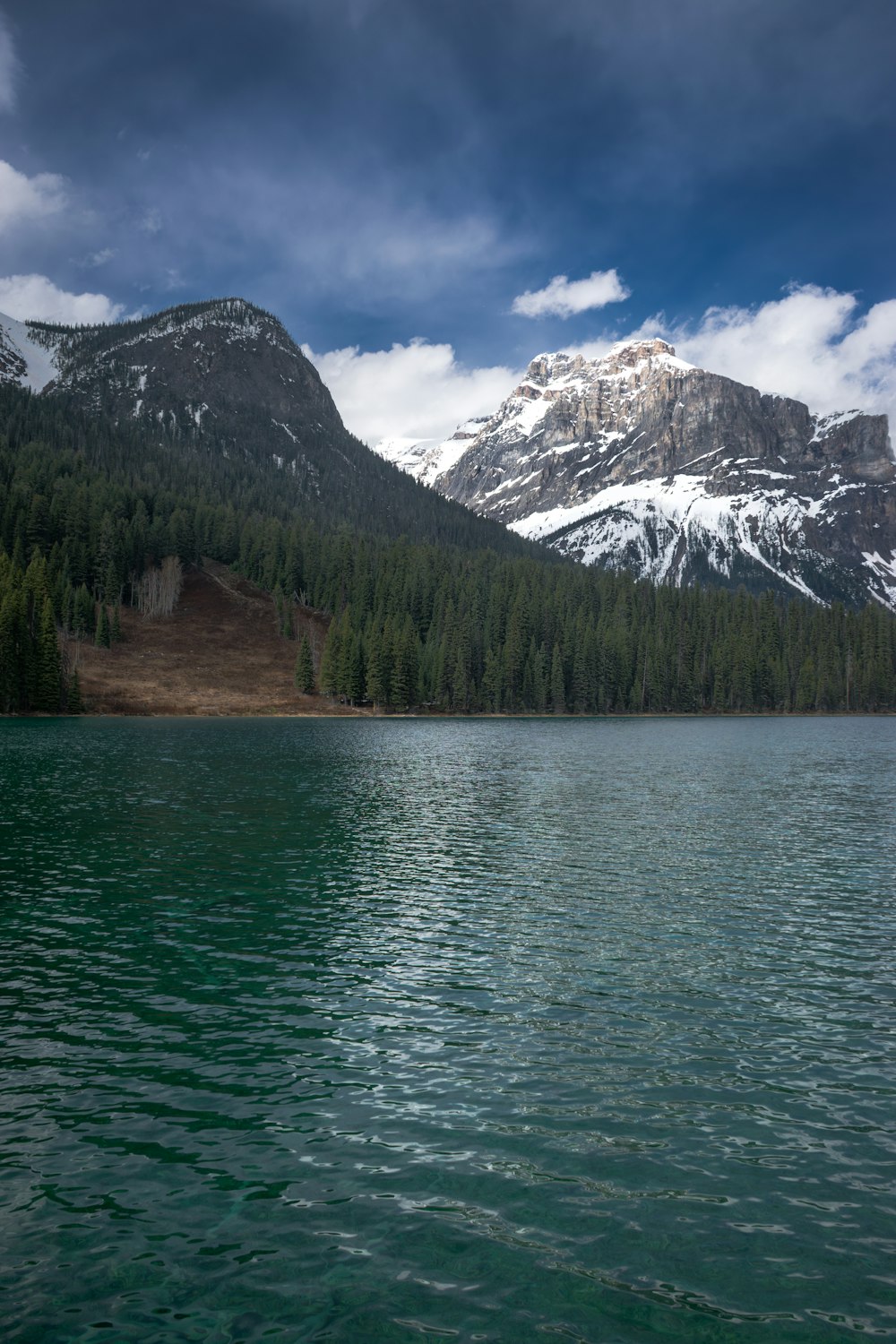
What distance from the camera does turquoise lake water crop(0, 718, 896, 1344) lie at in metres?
10.8

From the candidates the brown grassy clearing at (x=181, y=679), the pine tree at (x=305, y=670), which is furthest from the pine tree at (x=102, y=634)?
the pine tree at (x=305, y=670)

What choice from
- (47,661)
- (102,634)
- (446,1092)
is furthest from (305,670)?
(446,1092)

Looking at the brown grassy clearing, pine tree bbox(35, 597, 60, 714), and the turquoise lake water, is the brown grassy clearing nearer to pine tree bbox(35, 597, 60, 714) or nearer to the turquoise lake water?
pine tree bbox(35, 597, 60, 714)

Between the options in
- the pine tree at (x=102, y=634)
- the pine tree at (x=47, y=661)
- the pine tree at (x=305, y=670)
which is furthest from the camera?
the pine tree at (x=305, y=670)

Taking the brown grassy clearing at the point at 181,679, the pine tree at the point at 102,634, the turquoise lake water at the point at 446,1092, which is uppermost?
the pine tree at the point at 102,634

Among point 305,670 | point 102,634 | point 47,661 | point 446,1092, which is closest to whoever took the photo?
point 446,1092

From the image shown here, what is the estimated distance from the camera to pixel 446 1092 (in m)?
16.2

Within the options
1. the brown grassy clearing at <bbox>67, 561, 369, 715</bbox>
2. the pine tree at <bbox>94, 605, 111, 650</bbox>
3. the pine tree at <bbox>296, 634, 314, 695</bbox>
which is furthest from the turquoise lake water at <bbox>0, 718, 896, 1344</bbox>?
the pine tree at <bbox>94, 605, 111, 650</bbox>

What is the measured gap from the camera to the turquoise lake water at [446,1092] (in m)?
10.8

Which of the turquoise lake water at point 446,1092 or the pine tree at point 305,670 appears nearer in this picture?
the turquoise lake water at point 446,1092

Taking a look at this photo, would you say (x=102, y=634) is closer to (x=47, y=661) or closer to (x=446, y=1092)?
(x=47, y=661)

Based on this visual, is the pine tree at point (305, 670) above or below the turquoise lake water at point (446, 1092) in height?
above

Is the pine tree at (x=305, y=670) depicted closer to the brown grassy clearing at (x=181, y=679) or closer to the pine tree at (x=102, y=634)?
the brown grassy clearing at (x=181, y=679)

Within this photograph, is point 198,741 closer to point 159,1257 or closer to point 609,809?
point 609,809
